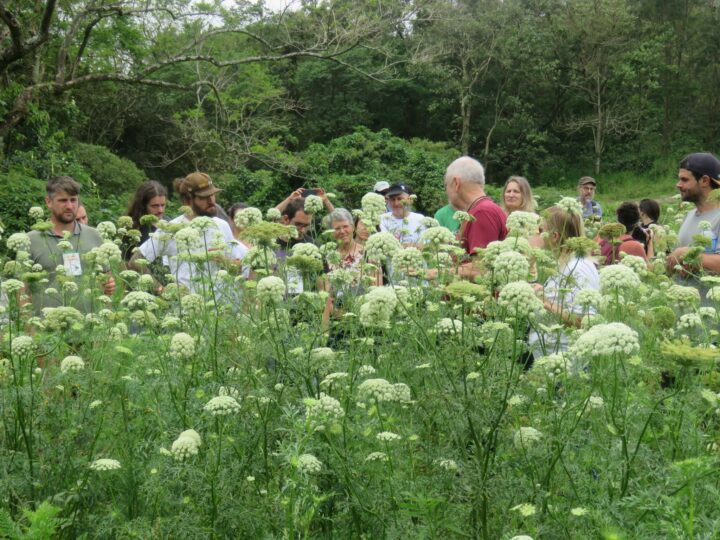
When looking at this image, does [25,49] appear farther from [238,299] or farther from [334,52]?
[238,299]

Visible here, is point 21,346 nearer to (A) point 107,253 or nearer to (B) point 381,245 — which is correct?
(A) point 107,253

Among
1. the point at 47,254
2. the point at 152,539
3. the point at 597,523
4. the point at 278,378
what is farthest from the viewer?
the point at 47,254

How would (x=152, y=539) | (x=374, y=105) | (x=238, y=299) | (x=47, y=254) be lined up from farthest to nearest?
1. (x=374, y=105)
2. (x=47, y=254)
3. (x=238, y=299)
4. (x=152, y=539)

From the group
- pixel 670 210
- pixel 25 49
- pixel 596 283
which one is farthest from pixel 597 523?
pixel 25 49

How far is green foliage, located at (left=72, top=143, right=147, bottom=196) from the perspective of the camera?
2214 centimetres

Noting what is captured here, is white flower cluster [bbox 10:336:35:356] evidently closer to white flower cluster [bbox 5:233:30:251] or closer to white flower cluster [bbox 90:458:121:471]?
white flower cluster [bbox 90:458:121:471]

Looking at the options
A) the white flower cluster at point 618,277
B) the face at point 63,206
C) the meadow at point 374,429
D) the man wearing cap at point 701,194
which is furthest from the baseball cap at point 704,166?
the face at point 63,206

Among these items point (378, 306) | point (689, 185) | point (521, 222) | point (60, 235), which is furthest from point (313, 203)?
point (689, 185)

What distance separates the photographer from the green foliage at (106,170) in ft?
72.6

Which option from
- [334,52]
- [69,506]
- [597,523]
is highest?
[334,52]

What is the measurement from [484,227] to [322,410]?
120 inches

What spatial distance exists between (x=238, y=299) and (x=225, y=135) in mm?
19166

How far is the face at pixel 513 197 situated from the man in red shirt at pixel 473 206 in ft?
2.13

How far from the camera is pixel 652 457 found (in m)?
2.71
